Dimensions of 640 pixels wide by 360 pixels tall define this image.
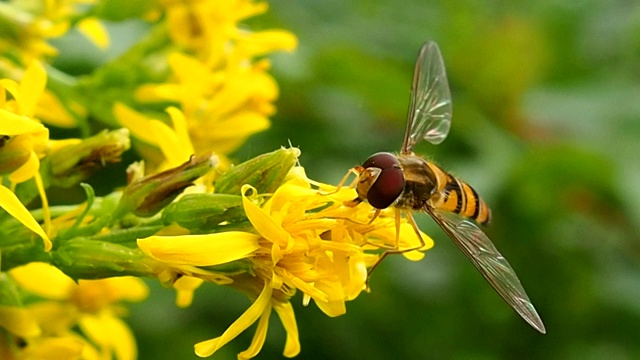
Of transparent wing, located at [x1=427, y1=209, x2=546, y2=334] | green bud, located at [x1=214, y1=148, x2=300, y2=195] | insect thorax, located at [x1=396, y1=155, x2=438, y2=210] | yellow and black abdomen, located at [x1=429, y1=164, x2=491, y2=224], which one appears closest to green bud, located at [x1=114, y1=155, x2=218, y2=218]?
green bud, located at [x1=214, y1=148, x2=300, y2=195]

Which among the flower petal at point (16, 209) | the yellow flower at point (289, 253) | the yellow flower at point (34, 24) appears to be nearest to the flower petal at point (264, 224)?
the yellow flower at point (289, 253)

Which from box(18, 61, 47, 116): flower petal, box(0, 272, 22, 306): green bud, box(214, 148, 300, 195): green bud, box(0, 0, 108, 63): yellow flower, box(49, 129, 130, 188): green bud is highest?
box(18, 61, 47, 116): flower petal

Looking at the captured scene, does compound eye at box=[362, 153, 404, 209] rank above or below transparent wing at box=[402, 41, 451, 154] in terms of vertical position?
above

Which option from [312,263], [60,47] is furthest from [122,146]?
[60,47]

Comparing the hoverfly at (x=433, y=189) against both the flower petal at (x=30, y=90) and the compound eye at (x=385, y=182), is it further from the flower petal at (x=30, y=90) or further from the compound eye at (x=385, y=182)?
the flower petal at (x=30, y=90)

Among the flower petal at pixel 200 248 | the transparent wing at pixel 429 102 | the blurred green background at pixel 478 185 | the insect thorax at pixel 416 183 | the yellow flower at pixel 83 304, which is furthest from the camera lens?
the blurred green background at pixel 478 185

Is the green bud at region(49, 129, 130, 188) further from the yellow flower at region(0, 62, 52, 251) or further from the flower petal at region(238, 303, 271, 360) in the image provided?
the flower petal at region(238, 303, 271, 360)

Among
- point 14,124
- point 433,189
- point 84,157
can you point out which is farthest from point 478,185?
point 14,124
